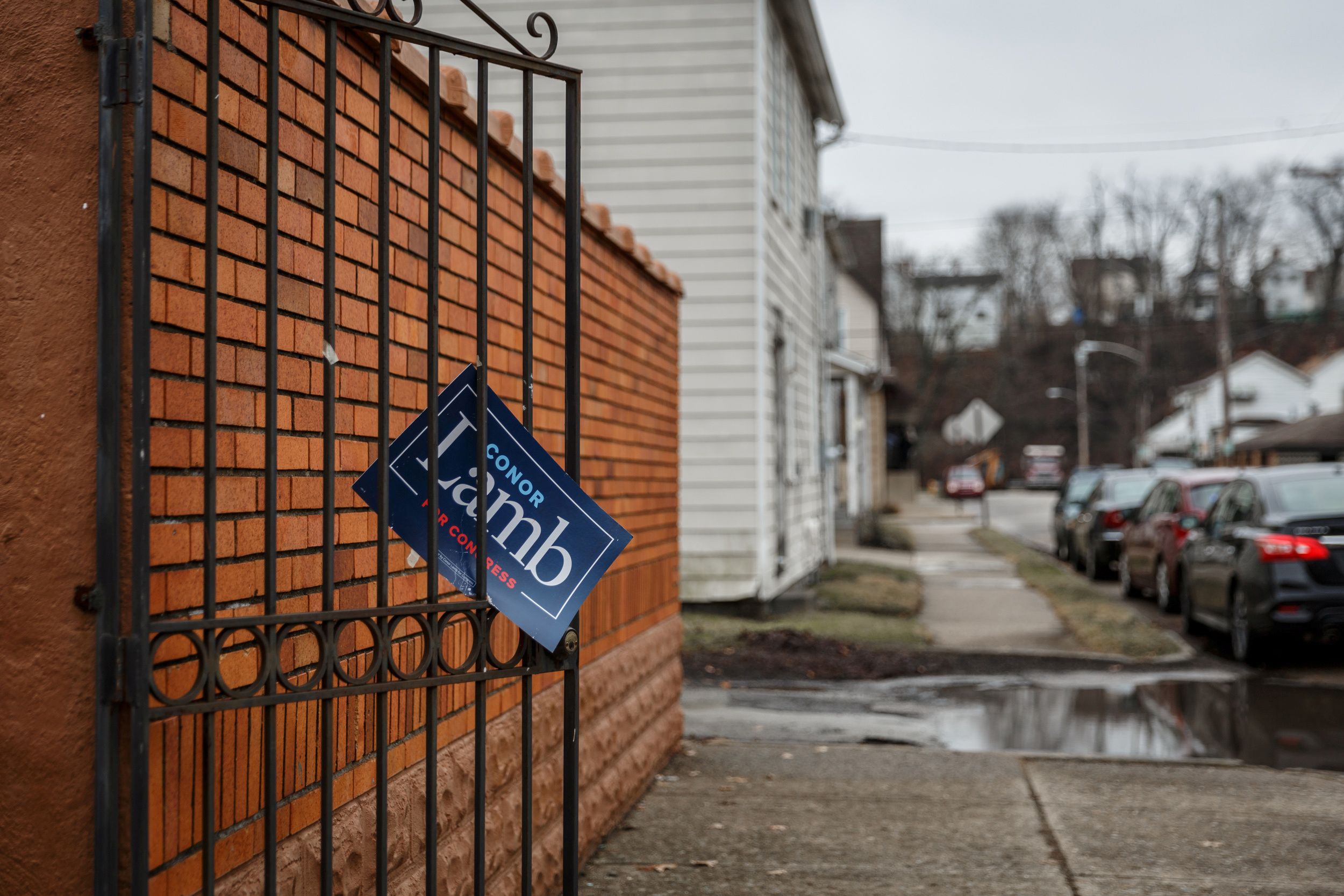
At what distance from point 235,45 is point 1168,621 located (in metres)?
12.9

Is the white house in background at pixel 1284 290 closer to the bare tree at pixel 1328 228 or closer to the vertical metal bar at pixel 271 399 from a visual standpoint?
the bare tree at pixel 1328 228

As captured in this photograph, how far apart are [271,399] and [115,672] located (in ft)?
1.92

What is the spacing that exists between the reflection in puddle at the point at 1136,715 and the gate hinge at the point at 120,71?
6.11 metres

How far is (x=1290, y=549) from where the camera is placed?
9.73m

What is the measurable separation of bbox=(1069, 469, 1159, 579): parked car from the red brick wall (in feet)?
47.3

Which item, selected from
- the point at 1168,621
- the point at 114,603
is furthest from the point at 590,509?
the point at 1168,621

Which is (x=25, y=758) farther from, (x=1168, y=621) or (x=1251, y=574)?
(x=1168, y=621)

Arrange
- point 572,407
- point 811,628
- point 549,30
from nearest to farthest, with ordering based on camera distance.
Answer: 1. point 549,30
2. point 572,407
3. point 811,628

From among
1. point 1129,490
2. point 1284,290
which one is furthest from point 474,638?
point 1284,290

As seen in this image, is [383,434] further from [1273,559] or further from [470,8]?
[1273,559]

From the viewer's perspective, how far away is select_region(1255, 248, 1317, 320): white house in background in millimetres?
64625

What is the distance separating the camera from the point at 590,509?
3.15m

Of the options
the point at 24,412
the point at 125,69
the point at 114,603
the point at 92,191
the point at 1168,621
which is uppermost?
the point at 125,69

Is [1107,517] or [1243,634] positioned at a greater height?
[1107,517]
